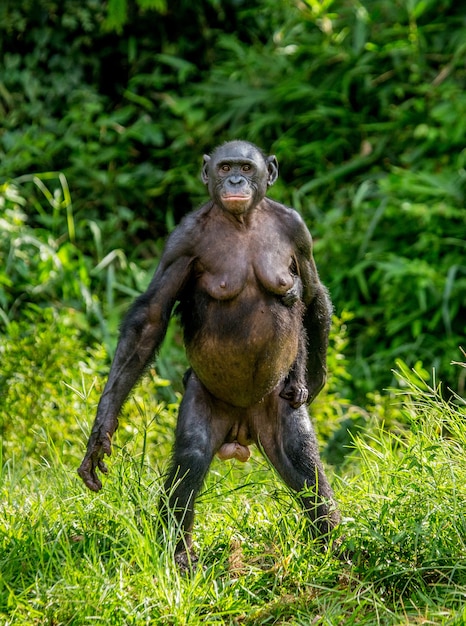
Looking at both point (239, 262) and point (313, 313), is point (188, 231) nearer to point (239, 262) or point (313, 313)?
point (239, 262)

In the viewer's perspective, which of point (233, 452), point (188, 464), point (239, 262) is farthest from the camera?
point (233, 452)

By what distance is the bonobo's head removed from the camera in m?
4.55

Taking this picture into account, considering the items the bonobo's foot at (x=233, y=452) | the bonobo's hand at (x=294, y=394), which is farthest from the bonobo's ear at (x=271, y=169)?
the bonobo's foot at (x=233, y=452)

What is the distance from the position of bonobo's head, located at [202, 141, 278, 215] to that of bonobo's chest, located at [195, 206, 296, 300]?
119mm

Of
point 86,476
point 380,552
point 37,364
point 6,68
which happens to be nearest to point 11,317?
point 37,364

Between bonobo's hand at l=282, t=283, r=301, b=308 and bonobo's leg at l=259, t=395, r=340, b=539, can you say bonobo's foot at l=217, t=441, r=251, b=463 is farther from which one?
bonobo's hand at l=282, t=283, r=301, b=308

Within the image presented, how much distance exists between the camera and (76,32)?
10.4 metres

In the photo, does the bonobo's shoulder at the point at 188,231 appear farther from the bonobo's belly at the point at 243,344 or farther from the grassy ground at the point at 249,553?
the grassy ground at the point at 249,553

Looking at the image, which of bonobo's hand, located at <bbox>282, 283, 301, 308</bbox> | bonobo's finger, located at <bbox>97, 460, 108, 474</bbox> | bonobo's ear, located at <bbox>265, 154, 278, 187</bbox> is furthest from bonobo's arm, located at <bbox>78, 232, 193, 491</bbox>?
bonobo's ear, located at <bbox>265, 154, 278, 187</bbox>

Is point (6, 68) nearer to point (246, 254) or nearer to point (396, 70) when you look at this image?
point (396, 70)

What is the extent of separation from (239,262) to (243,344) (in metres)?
0.36

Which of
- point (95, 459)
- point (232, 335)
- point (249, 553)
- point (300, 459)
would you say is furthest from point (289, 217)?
point (249, 553)

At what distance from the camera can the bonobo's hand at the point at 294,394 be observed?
482cm

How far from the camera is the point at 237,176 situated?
15.1 feet
